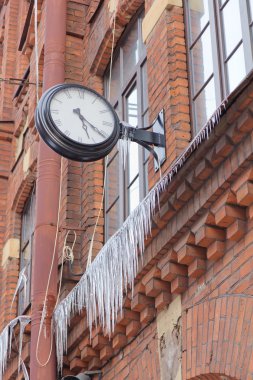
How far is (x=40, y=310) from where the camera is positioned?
28.6 feet

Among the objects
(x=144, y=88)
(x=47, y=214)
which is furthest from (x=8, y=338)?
(x=144, y=88)

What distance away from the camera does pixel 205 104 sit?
7.84 meters

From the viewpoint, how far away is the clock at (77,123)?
7.35 meters

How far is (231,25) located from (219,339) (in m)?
2.79

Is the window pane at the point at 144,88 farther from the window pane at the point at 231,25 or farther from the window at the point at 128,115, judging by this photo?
the window pane at the point at 231,25

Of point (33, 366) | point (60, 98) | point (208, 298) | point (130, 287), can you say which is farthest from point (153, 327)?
point (60, 98)

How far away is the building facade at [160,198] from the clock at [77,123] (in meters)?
0.62

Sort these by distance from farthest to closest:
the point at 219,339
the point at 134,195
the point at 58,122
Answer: the point at 134,195 < the point at 58,122 < the point at 219,339

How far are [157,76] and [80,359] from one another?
286 cm

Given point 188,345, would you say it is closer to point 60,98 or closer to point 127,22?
point 60,98

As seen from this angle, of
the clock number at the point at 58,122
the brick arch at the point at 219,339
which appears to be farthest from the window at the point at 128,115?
the brick arch at the point at 219,339

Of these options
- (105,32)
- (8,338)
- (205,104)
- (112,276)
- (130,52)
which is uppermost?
(105,32)

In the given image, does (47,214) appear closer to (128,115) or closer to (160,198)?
(128,115)

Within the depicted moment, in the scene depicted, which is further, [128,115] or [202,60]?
[128,115]
